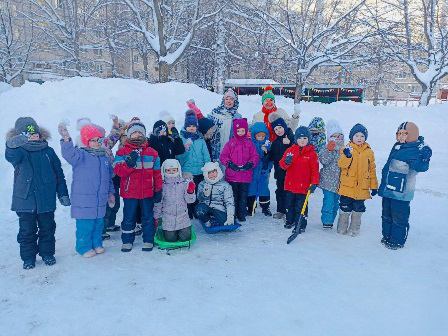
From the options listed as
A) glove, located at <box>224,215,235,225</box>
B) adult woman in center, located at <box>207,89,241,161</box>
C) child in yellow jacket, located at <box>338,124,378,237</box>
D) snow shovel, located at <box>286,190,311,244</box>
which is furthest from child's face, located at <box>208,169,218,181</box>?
child in yellow jacket, located at <box>338,124,378,237</box>

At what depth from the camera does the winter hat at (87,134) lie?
3.76 metres

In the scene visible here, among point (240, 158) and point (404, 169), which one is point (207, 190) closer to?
point (240, 158)

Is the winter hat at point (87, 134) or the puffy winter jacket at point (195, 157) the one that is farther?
the puffy winter jacket at point (195, 157)

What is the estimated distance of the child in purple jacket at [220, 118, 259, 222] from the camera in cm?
488

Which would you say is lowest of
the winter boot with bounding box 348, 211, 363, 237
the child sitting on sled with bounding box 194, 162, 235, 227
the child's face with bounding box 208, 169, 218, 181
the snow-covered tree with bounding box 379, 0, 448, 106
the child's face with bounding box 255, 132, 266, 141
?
the winter boot with bounding box 348, 211, 363, 237

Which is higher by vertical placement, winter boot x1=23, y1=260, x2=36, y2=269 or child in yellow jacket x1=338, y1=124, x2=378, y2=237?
child in yellow jacket x1=338, y1=124, x2=378, y2=237

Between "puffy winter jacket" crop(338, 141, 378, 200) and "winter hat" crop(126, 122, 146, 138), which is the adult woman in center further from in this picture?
"puffy winter jacket" crop(338, 141, 378, 200)

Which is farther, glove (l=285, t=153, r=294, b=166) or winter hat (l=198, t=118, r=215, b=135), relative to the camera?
winter hat (l=198, t=118, r=215, b=135)

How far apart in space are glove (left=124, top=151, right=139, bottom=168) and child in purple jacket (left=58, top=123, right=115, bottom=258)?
0.34m

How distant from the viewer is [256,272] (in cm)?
361

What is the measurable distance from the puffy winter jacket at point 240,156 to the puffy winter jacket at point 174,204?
0.99 meters

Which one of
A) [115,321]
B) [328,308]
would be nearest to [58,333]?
[115,321]

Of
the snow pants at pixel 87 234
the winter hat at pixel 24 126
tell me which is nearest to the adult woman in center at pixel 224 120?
the snow pants at pixel 87 234

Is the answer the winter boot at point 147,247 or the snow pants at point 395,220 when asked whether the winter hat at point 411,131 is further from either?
the winter boot at point 147,247
